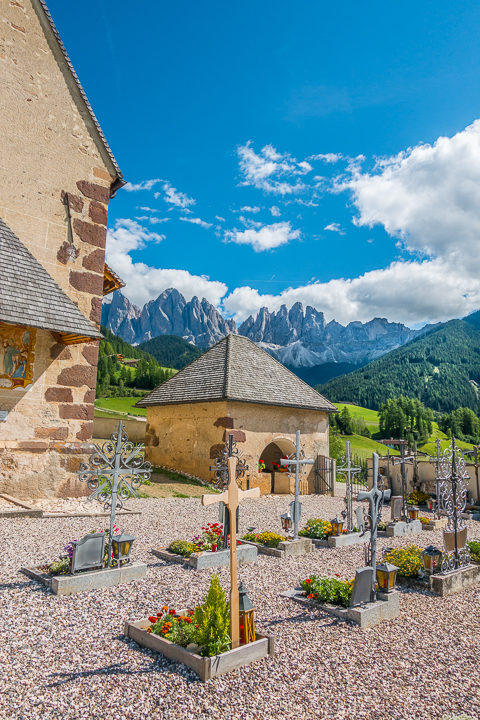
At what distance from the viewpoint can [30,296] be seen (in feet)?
35.4

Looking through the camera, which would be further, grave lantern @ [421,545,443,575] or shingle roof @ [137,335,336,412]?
shingle roof @ [137,335,336,412]

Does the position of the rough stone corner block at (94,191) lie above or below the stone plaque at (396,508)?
above

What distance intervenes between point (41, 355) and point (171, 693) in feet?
32.4

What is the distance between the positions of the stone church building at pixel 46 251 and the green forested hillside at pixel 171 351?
378ft

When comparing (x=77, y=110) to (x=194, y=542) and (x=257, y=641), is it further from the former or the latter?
(x=257, y=641)

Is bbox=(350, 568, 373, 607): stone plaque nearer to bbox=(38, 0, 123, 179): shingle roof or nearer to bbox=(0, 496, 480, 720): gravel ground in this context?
bbox=(0, 496, 480, 720): gravel ground

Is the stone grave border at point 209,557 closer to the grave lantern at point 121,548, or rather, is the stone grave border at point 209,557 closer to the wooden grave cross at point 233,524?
the grave lantern at point 121,548

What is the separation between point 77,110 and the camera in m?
13.2

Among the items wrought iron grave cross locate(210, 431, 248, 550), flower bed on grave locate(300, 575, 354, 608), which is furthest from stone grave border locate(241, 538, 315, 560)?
flower bed on grave locate(300, 575, 354, 608)

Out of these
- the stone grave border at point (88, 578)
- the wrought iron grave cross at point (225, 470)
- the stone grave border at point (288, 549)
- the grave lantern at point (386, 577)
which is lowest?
the stone grave border at point (288, 549)

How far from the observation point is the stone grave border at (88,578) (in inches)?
229

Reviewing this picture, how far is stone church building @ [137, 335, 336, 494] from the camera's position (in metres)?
18.7

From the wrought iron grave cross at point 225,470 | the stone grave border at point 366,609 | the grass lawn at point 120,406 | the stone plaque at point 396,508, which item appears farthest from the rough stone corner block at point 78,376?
the grass lawn at point 120,406

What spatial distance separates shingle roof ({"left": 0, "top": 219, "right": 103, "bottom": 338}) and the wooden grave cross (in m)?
7.48
